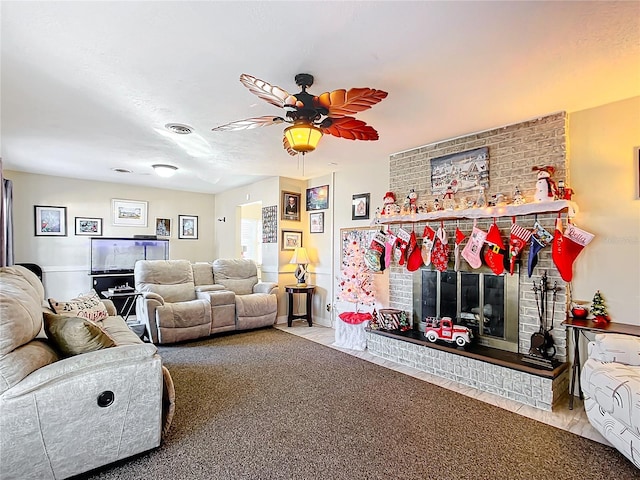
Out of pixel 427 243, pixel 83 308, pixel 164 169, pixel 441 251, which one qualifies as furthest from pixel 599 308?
pixel 164 169

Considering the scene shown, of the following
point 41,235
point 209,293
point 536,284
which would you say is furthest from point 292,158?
point 41,235

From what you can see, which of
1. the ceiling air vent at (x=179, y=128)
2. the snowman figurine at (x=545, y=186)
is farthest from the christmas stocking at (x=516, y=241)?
the ceiling air vent at (x=179, y=128)

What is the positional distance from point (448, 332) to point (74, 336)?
3.11 metres

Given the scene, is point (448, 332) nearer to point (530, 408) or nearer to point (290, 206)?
point (530, 408)

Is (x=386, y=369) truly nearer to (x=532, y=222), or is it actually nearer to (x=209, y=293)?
(x=532, y=222)

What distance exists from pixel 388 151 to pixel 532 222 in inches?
69.9

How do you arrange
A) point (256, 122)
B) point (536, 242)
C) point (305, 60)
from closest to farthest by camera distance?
point (305, 60) → point (256, 122) → point (536, 242)

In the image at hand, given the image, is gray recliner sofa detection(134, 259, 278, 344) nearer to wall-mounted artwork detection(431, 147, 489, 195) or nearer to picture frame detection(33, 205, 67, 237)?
picture frame detection(33, 205, 67, 237)

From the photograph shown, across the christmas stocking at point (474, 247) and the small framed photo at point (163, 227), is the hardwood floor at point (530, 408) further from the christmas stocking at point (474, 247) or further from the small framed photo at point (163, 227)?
the small framed photo at point (163, 227)

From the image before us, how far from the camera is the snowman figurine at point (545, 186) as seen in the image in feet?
9.14

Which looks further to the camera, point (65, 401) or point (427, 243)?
point (427, 243)

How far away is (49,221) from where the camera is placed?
5.62 m

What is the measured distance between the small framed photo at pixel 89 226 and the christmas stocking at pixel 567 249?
22.5ft

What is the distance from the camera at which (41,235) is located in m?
5.56
